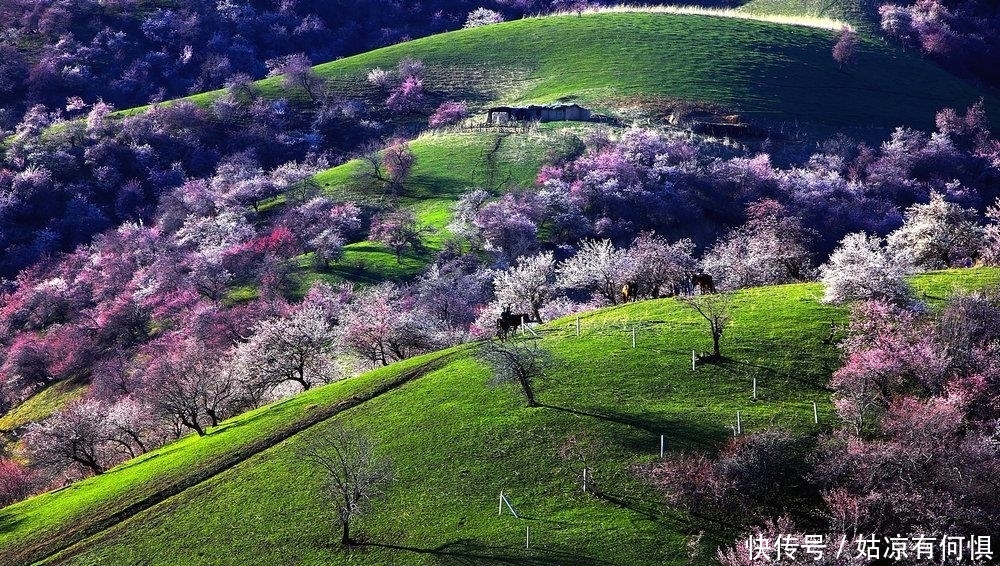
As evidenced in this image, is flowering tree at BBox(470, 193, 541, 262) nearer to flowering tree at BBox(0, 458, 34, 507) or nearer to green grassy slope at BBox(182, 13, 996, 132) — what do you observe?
green grassy slope at BBox(182, 13, 996, 132)

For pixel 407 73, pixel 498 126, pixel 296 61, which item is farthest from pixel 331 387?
pixel 296 61

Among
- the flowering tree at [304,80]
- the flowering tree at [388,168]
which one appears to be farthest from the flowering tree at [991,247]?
the flowering tree at [304,80]

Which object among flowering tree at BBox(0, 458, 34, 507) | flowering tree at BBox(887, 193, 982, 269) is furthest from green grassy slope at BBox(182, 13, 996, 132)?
flowering tree at BBox(0, 458, 34, 507)

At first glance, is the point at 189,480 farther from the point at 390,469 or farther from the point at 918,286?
the point at 918,286

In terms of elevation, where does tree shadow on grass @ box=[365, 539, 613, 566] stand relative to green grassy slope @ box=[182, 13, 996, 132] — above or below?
below

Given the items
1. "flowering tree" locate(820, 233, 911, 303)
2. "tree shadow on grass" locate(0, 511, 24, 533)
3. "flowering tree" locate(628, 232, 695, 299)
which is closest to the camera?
"tree shadow on grass" locate(0, 511, 24, 533)

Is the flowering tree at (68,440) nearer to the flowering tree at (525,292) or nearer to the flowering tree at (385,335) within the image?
the flowering tree at (385,335)

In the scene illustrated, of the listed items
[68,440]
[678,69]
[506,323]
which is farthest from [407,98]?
[506,323]
